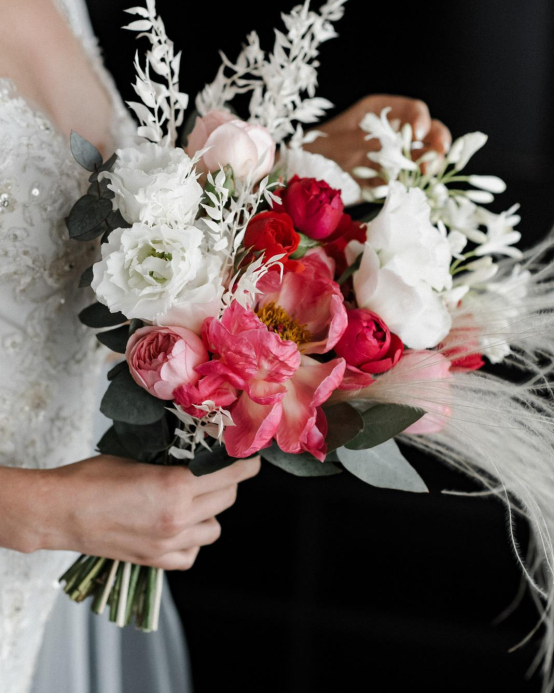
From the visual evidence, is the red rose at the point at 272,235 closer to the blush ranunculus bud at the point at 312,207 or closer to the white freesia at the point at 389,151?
the blush ranunculus bud at the point at 312,207

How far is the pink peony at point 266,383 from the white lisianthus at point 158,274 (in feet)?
0.09

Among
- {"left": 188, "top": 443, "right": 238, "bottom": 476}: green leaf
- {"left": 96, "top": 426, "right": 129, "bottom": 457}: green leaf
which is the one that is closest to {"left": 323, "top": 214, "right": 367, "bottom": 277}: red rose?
{"left": 188, "top": 443, "right": 238, "bottom": 476}: green leaf

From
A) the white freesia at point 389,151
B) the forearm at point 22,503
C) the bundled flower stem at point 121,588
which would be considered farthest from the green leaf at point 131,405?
the white freesia at point 389,151

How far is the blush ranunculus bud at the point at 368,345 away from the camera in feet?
2.00

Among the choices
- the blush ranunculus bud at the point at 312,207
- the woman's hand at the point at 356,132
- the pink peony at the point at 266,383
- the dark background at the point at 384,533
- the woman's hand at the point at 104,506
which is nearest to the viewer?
the pink peony at the point at 266,383

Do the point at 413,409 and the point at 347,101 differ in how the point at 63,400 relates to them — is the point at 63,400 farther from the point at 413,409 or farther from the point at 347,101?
the point at 347,101

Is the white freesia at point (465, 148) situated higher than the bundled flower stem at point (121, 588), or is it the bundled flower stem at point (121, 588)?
the white freesia at point (465, 148)

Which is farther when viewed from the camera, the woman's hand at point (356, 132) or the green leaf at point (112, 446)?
the woman's hand at point (356, 132)

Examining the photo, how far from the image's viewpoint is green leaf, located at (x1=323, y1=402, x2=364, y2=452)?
0.61 m

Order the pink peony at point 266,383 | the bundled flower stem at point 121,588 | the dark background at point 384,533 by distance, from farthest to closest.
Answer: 1. the dark background at point 384,533
2. the bundled flower stem at point 121,588
3. the pink peony at point 266,383

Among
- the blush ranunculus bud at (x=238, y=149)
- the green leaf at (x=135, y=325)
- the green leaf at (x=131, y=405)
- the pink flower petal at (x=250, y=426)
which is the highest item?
the blush ranunculus bud at (x=238, y=149)

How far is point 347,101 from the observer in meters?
1.58

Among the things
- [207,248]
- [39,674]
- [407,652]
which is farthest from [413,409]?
[407,652]

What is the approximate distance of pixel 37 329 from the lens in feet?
2.75
